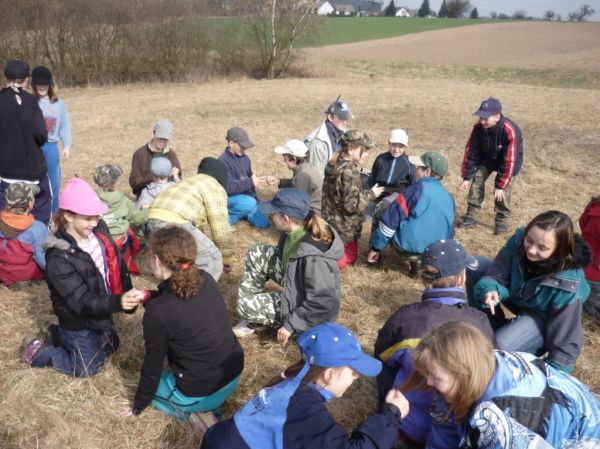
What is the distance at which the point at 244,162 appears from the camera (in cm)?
655

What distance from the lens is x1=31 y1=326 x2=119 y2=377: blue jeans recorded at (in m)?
3.55

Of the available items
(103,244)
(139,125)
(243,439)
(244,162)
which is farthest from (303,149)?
(139,125)

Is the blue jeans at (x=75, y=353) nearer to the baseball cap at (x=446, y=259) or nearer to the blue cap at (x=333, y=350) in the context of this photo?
the blue cap at (x=333, y=350)

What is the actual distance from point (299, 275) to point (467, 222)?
377cm

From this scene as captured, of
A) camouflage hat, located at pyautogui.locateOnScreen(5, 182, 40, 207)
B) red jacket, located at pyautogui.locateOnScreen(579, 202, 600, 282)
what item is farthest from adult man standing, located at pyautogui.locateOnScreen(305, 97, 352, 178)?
camouflage hat, located at pyautogui.locateOnScreen(5, 182, 40, 207)

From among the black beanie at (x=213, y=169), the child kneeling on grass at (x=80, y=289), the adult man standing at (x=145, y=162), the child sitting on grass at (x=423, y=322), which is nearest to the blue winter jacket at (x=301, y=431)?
the child sitting on grass at (x=423, y=322)

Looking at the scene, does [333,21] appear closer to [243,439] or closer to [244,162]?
[244,162]

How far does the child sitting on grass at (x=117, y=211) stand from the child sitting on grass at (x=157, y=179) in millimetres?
311

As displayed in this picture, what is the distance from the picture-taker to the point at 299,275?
3.75 m

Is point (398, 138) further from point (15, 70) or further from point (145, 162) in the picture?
point (15, 70)

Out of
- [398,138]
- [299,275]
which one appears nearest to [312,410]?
[299,275]

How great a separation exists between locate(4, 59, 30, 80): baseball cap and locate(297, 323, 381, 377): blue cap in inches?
177

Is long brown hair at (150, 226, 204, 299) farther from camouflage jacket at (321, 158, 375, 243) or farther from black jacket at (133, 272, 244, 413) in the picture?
camouflage jacket at (321, 158, 375, 243)

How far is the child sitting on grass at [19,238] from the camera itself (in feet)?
14.5
